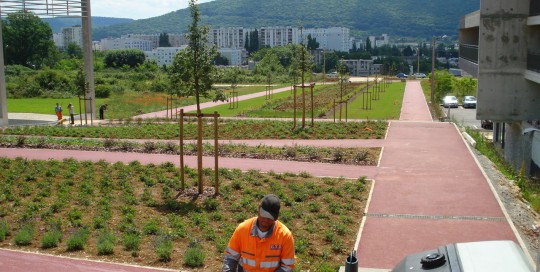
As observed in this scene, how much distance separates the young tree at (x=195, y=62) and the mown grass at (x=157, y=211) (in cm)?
237

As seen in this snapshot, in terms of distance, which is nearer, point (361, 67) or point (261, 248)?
point (261, 248)

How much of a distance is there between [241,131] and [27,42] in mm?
90224

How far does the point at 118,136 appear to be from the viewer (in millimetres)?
25469

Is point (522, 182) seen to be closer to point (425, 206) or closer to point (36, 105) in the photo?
point (425, 206)

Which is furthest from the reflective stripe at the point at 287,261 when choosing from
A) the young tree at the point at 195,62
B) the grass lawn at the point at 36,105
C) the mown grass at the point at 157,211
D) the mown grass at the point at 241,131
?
the grass lawn at the point at 36,105

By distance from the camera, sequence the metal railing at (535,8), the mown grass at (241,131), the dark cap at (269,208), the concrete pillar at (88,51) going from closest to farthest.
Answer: the dark cap at (269,208) → the metal railing at (535,8) → the mown grass at (241,131) → the concrete pillar at (88,51)

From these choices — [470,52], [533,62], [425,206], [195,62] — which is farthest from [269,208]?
[470,52]

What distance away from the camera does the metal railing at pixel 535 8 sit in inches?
915

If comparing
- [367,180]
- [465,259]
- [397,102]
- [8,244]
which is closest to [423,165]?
[367,180]

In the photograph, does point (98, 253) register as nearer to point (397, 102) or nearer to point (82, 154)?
point (82, 154)

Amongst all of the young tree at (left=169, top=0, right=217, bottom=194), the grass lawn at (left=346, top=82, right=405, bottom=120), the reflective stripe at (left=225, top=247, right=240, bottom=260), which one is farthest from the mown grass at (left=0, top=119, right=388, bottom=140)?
the reflective stripe at (left=225, top=247, right=240, bottom=260)

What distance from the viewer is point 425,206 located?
1339cm

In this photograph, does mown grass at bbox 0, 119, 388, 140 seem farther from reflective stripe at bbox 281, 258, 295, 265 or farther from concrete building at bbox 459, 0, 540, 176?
reflective stripe at bbox 281, 258, 295, 265

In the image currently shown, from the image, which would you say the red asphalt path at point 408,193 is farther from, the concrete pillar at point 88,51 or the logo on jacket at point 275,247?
the concrete pillar at point 88,51
